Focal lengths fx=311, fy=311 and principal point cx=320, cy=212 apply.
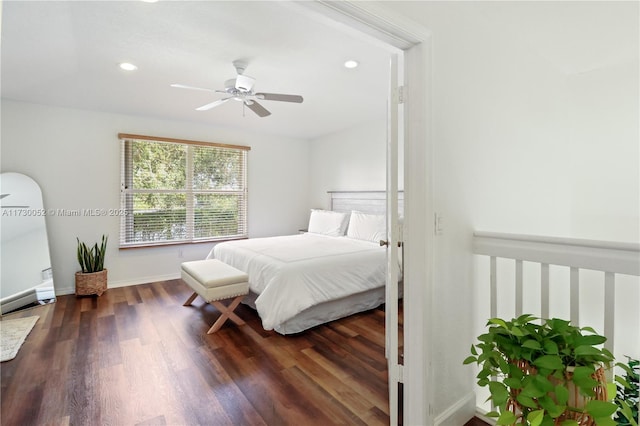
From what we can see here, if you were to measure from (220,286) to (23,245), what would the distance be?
106 inches

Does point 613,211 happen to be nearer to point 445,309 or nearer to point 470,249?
point 470,249

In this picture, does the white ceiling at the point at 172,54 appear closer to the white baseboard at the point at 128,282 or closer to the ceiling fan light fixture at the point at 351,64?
the ceiling fan light fixture at the point at 351,64

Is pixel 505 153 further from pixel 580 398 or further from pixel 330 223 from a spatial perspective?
pixel 330 223

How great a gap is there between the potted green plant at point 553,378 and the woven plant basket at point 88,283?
4389 millimetres

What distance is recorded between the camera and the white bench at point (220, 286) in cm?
286

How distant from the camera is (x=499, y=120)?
2023 millimetres

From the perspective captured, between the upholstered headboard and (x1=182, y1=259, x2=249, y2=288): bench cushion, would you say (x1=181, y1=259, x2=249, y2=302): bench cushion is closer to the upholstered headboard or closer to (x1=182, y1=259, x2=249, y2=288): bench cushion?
(x1=182, y1=259, x2=249, y2=288): bench cushion

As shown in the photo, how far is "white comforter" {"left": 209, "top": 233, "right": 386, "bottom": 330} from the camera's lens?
9.08 feet

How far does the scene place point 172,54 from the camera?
258 centimetres

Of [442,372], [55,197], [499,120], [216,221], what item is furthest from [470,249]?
[55,197]

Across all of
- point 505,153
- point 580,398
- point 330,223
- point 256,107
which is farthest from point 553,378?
point 330,223

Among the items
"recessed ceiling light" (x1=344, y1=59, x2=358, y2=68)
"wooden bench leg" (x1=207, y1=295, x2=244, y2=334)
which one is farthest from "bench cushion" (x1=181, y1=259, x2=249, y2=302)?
"recessed ceiling light" (x1=344, y1=59, x2=358, y2=68)

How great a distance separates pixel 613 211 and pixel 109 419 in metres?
4.22

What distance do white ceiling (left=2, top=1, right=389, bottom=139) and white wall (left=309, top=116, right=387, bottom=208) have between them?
779 millimetres
